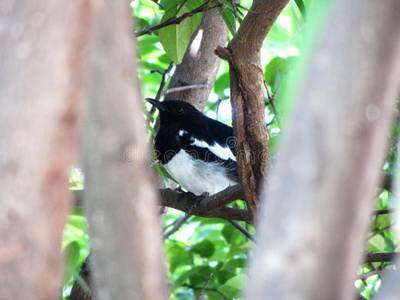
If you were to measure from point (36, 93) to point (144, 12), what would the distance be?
13.1 feet

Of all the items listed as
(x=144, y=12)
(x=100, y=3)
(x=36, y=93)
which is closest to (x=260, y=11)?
(x=100, y=3)

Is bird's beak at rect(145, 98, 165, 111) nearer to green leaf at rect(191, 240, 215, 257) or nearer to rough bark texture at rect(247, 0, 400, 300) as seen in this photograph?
green leaf at rect(191, 240, 215, 257)

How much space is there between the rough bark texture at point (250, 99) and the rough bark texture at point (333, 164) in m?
1.09

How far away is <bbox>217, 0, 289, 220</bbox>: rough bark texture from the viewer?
1.75m

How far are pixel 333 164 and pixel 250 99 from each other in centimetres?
118

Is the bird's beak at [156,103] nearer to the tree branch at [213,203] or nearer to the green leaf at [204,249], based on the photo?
the tree branch at [213,203]

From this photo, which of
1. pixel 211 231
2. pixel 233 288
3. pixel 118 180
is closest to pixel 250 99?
pixel 233 288

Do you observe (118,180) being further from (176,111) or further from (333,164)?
(176,111)

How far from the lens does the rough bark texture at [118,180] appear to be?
709 mm

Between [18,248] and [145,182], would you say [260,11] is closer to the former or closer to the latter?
[145,182]

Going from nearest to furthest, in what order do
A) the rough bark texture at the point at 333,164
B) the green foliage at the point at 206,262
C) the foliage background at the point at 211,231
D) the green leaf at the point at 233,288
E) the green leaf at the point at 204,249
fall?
1. the rough bark texture at the point at 333,164
2. the foliage background at the point at 211,231
3. the green leaf at the point at 233,288
4. the green foliage at the point at 206,262
5. the green leaf at the point at 204,249

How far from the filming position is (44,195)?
0.70 meters

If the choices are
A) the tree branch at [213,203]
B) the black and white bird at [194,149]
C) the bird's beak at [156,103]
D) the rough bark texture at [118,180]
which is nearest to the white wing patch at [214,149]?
the black and white bird at [194,149]

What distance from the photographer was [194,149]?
11.0 feet
